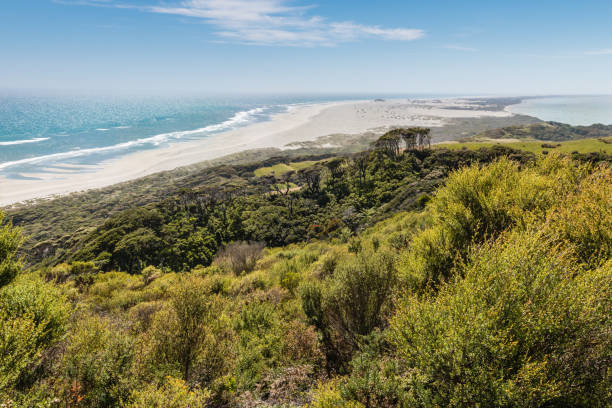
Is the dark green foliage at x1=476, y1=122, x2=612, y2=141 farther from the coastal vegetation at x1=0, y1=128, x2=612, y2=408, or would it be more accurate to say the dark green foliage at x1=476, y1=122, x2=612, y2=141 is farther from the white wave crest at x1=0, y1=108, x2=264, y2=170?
the white wave crest at x1=0, y1=108, x2=264, y2=170

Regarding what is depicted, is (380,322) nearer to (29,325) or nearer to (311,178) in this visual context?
(29,325)

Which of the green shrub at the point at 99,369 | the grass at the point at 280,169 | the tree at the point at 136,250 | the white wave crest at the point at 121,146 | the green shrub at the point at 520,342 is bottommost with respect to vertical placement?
the tree at the point at 136,250

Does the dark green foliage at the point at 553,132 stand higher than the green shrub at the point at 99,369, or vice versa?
the dark green foliage at the point at 553,132

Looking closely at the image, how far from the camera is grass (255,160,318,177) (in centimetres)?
10916

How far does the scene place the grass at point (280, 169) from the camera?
358 ft

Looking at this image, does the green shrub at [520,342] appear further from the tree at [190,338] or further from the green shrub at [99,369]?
the green shrub at [99,369]

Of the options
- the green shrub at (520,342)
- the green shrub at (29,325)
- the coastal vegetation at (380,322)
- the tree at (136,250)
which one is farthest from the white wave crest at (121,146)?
the green shrub at (520,342)

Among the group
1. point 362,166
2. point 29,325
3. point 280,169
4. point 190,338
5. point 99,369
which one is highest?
point 362,166

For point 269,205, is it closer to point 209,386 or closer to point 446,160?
point 446,160

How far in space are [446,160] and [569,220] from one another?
6808 cm

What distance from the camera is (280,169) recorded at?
11212cm

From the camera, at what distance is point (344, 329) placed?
17.3m

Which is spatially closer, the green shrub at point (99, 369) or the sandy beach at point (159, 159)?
the green shrub at point (99, 369)

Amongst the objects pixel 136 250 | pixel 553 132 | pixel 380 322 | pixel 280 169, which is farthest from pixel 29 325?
pixel 553 132
